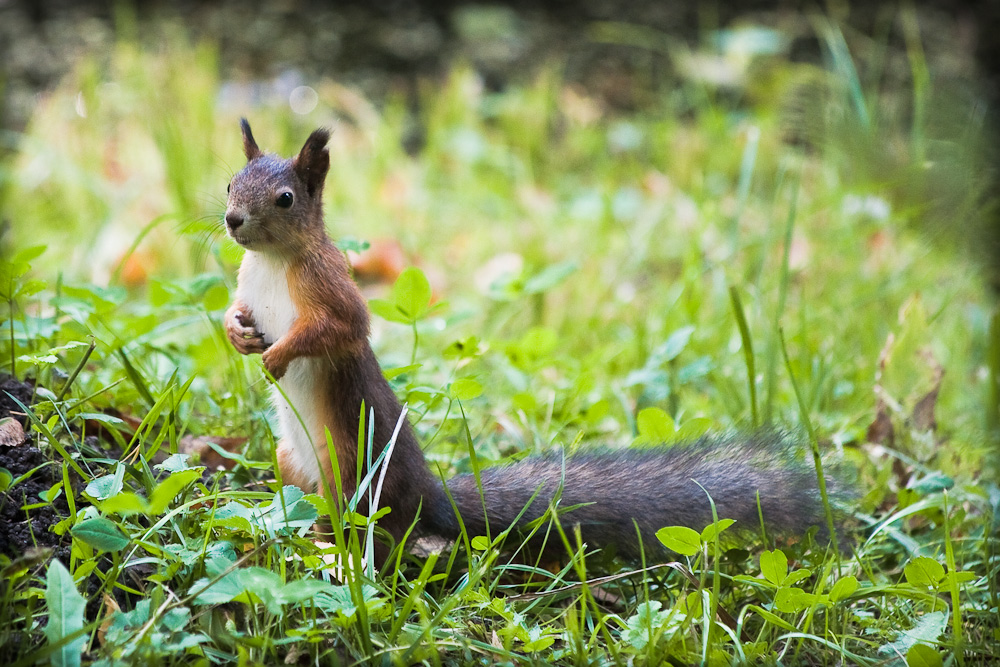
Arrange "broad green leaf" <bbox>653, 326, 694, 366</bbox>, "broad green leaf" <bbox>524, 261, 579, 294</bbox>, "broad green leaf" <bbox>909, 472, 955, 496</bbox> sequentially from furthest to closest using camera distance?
"broad green leaf" <bbox>524, 261, 579, 294</bbox>
"broad green leaf" <bbox>653, 326, 694, 366</bbox>
"broad green leaf" <bbox>909, 472, 955, 496</bbox>

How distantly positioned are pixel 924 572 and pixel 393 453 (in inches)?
35.0

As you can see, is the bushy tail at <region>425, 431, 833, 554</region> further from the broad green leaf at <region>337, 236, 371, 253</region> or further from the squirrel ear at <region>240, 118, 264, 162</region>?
the squirrel ear at <region>240, 118, 264, 162</region>

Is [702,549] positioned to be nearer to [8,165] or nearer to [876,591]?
[876,591]

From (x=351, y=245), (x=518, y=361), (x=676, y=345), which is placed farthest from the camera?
(x=518, y=361)

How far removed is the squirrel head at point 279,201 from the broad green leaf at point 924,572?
1.15 metres

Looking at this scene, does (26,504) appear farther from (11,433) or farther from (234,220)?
(234,220)

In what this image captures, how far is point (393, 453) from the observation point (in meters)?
1.53

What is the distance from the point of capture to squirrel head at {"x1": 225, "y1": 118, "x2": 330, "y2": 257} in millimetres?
1512

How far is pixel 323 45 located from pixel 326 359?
14.4 ft

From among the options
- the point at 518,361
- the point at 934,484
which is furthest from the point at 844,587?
the point at 518,361

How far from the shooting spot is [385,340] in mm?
2791

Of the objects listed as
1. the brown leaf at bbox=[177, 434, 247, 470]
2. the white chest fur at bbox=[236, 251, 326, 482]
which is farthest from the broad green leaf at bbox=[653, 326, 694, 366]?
the brown leaf at bbox=[177, 434, 247, 470]

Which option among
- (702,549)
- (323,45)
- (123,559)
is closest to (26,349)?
(123,559)

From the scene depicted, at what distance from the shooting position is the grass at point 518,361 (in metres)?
1.27
